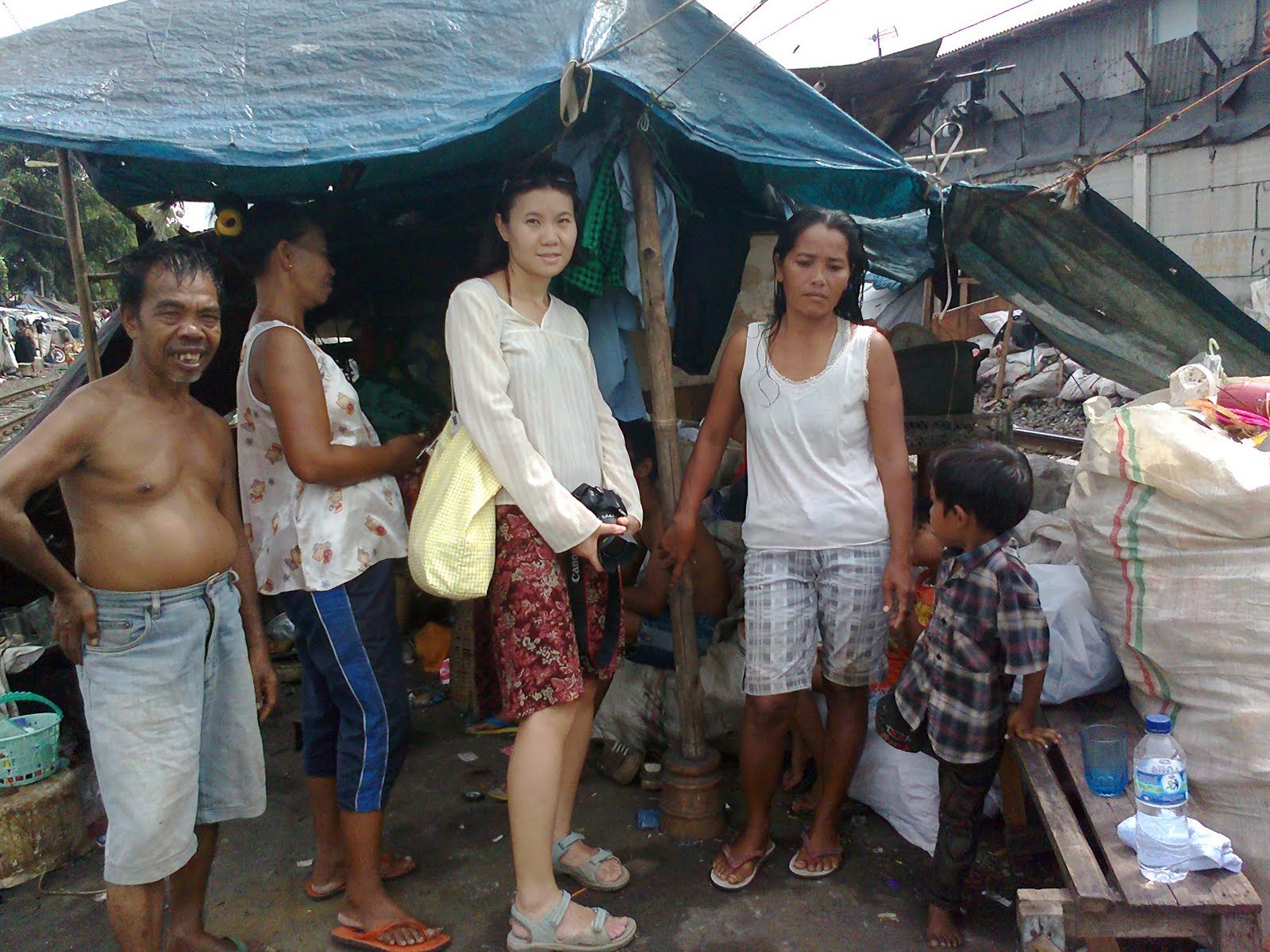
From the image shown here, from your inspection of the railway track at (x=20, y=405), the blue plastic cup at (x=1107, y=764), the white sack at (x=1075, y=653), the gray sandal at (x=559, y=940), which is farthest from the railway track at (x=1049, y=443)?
the railway track at (x=20, y=405)

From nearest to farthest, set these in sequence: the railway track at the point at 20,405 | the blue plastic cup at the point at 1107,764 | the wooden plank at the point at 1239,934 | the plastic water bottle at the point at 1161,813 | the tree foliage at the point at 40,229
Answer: the wooden plank at the point at 1239,934 < the plastic water bottle at the point at 1161,813 < the blue plastic cup at the point at 1107,764 < the railway track at the point at 20,405 < the tree foliage at the point at 40,229

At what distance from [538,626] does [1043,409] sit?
38.1ft

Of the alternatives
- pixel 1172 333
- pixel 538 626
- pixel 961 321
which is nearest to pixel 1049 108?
pixel 961 321

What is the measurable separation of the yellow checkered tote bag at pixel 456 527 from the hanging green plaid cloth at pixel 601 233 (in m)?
0.81

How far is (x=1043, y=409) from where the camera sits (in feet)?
40.5

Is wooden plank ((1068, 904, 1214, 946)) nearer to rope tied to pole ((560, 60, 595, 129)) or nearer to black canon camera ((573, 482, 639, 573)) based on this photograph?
black canon camera ((573, 482, 639, 573))

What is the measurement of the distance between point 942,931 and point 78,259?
11.2 feet

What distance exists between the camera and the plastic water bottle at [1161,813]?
6.50ft

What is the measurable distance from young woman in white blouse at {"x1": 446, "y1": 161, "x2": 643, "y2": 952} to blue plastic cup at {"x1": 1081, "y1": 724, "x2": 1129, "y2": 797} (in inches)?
52.5

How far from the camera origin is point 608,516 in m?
2.52

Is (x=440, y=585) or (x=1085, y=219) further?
(x=1085, y=219)

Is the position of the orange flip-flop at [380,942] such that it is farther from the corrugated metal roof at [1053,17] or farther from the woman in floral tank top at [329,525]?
the corrugated metal roof at [1053,17]

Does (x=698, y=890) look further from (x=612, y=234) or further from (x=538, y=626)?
(x=612, y=234)

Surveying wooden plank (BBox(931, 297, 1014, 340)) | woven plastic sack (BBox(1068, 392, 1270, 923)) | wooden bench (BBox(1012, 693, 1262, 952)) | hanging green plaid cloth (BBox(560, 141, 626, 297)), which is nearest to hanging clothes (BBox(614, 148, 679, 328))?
hanging green plaid cloth (BBox(560, 141, 626, 297))
